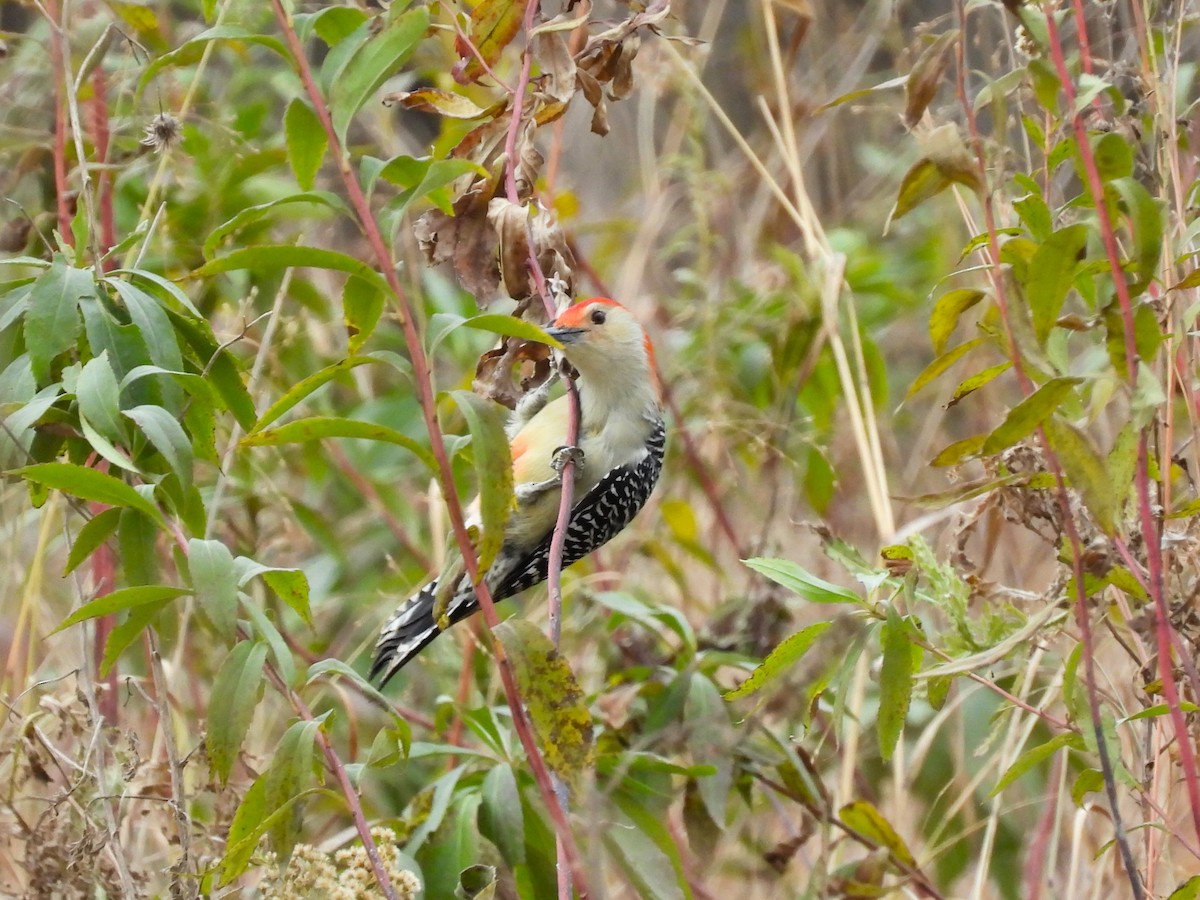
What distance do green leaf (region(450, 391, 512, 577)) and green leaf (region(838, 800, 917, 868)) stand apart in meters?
1.36

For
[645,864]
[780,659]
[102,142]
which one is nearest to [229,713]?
[780,659]

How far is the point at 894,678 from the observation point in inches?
71.1

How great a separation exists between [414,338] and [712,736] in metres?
1.35

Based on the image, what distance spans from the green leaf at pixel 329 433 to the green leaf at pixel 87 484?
225mm

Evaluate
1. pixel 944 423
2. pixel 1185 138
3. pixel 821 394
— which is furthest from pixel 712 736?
pixel 944 423

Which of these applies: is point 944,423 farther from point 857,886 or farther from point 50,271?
point 50,271

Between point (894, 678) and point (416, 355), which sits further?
point (894, 678)

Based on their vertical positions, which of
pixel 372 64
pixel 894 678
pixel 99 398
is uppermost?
pixel 372 64

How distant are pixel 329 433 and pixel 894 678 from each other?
0.89m

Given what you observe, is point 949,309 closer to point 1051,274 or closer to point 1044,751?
point 1051,274

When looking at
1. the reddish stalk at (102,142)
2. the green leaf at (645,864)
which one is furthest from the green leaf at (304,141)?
the green leaf at (645,864)

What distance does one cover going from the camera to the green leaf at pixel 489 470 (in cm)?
159

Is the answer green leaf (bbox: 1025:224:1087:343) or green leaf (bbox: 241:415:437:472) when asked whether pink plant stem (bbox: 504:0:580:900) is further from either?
green leaf (bbox: 1025:224:1087:343)

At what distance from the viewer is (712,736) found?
2.62 m
